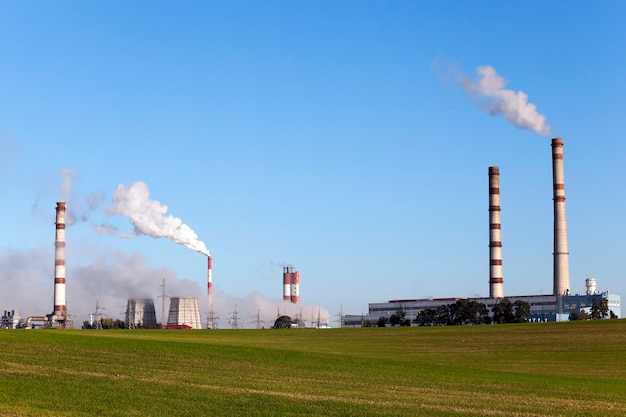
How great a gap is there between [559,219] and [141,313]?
224 feet

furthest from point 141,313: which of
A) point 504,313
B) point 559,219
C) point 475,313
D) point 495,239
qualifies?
point 559,219

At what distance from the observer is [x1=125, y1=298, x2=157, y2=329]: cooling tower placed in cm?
14638

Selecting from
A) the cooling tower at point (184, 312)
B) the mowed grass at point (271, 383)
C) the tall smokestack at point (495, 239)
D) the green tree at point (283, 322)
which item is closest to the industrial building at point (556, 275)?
the tall smokestack at point (495, 239)

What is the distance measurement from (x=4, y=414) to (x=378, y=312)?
145m

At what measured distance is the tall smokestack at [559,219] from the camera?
125 metres

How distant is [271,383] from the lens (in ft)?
90.1

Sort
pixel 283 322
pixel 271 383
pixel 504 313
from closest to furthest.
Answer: pixel 271 383 → pixel 504 313 → pixel 283 322


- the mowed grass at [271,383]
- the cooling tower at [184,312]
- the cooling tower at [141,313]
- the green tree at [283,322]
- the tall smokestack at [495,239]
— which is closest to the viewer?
the mowed grass at [271,383]

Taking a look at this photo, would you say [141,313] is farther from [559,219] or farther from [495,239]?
[559,219]

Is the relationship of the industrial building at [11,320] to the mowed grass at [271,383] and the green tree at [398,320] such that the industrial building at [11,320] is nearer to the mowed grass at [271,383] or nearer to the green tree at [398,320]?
the green tree at [398,320]

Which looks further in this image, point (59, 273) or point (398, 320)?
point (398, 320)

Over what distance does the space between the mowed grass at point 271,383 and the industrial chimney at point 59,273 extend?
87186 millimetres

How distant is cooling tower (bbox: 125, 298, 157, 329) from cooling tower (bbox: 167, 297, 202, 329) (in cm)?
451

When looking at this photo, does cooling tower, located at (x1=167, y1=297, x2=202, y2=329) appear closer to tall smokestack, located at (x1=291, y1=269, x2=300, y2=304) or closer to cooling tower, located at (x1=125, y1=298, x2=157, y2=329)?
cooling tower, located at (x1=125, y1=298, x2=157, y2=329)
